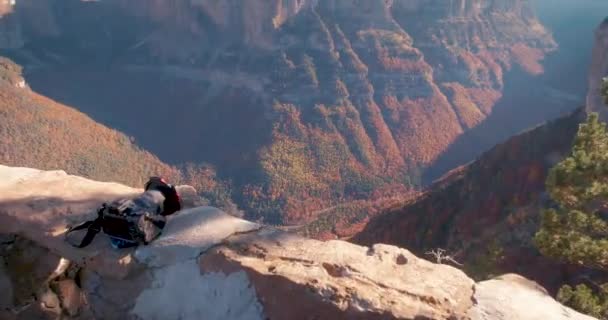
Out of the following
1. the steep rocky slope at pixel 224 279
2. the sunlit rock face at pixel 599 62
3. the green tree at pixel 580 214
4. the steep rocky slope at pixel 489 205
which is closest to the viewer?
the steep rocky slope at pixel 224 279

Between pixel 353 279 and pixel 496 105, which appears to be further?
pixel 496 105

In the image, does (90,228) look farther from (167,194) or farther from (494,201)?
(494,201)

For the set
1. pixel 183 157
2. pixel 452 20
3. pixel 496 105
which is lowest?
pixel 183 157

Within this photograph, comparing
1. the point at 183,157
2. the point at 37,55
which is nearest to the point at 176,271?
the point at 183,157

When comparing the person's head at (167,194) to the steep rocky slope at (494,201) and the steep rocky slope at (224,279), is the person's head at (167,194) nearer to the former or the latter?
the steep rocky slope at (224,279)

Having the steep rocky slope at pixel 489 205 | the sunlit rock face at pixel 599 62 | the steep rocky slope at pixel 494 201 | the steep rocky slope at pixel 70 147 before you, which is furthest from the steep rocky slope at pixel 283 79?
the sunlit rock face at pixel 599 62

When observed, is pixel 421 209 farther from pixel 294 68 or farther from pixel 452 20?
pixel 452 20

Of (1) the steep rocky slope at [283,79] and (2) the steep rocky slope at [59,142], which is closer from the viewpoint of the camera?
(2) the steep rocky slope at [59,142]

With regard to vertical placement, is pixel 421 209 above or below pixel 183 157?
above
